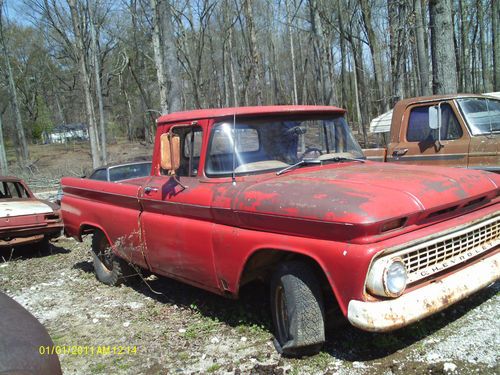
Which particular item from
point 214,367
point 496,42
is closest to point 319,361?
point 214,367

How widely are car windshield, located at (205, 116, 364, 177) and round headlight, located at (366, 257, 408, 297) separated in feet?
5.00

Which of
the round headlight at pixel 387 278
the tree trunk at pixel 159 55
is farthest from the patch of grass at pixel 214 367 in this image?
the tree trunk at pixel 159 55

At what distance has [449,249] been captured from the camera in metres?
3.37

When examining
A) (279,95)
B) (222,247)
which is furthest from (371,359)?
(279,95)

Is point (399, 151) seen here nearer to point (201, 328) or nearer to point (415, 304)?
point (201, 328)

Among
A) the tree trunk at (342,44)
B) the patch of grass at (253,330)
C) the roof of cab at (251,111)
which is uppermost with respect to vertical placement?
the tree trunk at (342,44)

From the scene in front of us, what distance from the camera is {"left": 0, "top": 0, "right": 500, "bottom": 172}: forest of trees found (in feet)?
49.9

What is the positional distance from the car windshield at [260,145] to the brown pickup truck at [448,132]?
2.93 meters

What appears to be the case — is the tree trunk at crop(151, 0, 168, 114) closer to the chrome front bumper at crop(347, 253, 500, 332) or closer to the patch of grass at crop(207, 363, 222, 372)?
the patch of grass at crop(207, 363, 222, 372)

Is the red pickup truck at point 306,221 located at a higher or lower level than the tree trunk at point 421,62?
lower

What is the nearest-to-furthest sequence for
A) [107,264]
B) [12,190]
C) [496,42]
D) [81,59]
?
[107,264]
[12,190]
[81,59]
[496,42]

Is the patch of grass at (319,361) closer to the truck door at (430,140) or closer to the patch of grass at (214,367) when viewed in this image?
the patch of grass at (214,367)

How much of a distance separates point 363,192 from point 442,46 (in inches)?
290

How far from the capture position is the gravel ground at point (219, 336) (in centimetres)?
335
